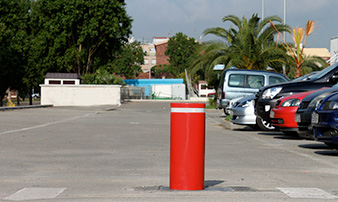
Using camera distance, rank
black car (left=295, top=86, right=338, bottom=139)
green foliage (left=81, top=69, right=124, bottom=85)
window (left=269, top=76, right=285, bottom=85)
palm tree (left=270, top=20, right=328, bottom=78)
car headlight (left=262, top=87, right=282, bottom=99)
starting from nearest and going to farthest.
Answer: black car (left=295, top=86, right=338, bottom=139)
car headlight (left=262, top=87, right=282, bottom=99)
window (left=269, top=76, right=285, bottom=85)
palm tree (left=270, top=20, right=328, bottom=78)
green foliage (left=81, top=69, right=124, bottom=85)

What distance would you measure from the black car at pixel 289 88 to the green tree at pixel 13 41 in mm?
42306

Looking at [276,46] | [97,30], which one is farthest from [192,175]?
[97,30]

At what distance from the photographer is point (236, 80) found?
2308 centimetres

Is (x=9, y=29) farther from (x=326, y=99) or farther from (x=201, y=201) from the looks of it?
(x=201, y=201)

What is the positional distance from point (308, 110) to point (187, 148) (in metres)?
5.50

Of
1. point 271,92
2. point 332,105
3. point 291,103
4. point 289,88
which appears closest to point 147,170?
point 332,105

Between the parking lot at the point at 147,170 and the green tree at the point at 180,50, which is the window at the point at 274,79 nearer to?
the parking lot at the point at 147,170

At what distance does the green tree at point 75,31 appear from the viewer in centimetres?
5203

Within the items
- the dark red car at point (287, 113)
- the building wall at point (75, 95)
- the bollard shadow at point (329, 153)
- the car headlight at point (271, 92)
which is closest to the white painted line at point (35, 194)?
the bollard shadow at point (329, 153)

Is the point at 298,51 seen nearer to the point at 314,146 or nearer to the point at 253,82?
the point at 253,82

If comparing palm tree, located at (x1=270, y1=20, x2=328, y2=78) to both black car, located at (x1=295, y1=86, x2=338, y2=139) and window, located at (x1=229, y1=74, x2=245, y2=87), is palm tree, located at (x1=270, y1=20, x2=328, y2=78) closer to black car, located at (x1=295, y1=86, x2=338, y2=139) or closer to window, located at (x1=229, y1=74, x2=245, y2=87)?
window, located at (x1=229, y1=74, x2=245, y2=87)

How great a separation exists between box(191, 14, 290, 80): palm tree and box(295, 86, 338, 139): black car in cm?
1911

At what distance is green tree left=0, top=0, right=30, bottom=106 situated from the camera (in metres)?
53.9

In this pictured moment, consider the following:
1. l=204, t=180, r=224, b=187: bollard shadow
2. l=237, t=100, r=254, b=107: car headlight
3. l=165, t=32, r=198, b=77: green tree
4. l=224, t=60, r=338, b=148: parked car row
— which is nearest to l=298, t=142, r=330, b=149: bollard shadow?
l=224, t=60, r=338, b=148: parked car row
